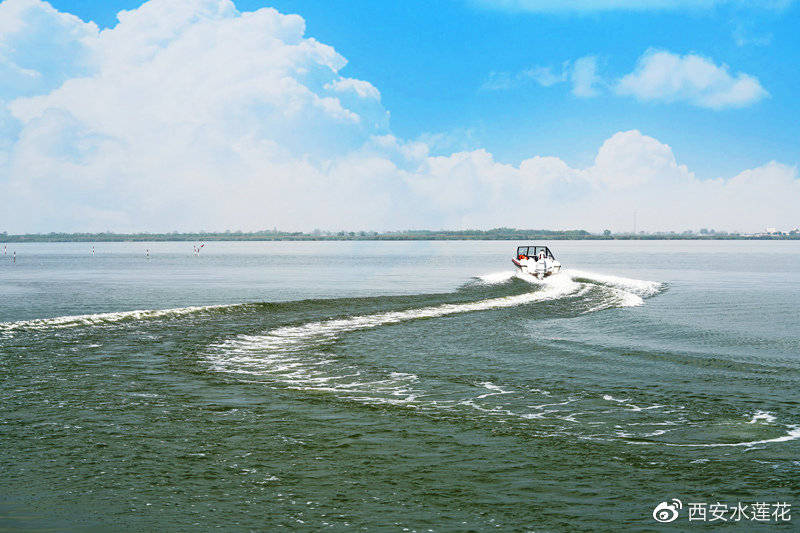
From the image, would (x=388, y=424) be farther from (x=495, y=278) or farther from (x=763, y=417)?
(x=495, y=278)

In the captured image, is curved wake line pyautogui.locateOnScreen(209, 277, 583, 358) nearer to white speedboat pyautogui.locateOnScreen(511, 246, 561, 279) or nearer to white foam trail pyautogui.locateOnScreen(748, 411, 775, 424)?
white foam trail pyautogui.locateOnScreen(748, 411, 775, 424)

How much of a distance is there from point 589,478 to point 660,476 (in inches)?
52.0

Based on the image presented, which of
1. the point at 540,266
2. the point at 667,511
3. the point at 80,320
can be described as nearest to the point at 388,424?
the point at 667,511

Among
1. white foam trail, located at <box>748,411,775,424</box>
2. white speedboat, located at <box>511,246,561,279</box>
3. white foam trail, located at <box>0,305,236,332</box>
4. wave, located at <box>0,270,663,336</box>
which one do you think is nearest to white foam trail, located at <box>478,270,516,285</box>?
wave, located at <box>0,270,663,336</box>

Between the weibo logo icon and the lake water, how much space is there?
0.42ft

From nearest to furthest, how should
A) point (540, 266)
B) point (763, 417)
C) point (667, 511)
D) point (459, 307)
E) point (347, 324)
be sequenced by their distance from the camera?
1. point (667, 511)
2. point (763, 417)
3. point (347, 324)
4. point (459, 307)
5. point (540, 266)

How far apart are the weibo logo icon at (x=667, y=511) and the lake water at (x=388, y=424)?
128 mm

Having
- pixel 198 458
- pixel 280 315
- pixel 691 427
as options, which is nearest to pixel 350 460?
pixel 198 458

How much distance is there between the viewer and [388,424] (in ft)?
48.1

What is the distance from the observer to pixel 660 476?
A: 448 inches

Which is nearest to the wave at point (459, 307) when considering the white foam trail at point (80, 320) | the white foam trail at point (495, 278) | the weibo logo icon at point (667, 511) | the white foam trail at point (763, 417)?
the white foam trail at point (80, 320)

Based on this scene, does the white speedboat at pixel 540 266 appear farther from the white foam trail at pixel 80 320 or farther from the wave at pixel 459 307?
the white foam trail at pixel 80 320

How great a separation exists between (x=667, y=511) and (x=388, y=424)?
651 cm

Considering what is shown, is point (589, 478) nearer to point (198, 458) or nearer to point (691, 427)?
point (691, 427)
